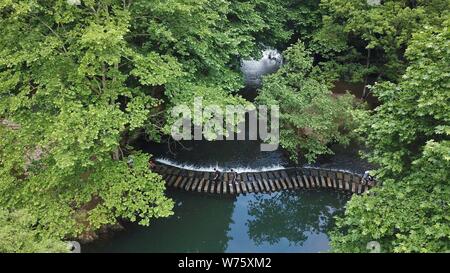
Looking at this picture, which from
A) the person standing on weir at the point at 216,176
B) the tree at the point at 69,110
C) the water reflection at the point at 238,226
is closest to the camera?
the tree at the point at 69,110

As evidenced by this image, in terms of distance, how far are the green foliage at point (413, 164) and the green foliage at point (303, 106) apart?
4.85 m

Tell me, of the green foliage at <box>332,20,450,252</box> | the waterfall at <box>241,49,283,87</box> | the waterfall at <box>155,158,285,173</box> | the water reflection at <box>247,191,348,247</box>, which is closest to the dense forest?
the green foliage at <box>332,20,450,252</box>

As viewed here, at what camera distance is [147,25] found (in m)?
11.3

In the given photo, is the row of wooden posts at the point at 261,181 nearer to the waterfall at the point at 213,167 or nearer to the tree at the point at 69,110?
the waterfall at the point at 213,167

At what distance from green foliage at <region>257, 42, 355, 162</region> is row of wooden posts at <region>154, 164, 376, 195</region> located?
2.50ft

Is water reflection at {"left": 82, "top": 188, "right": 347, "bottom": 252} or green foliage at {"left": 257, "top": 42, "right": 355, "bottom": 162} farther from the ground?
green foliage at {"left": 257, "top": 42, "right": 355, "bottom": 162}

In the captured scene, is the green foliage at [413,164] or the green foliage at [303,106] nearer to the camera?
the green foliage at [413,164]

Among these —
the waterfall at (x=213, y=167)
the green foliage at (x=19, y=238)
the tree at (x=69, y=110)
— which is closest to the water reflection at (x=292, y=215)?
the waterfall at (x=213, y=167)

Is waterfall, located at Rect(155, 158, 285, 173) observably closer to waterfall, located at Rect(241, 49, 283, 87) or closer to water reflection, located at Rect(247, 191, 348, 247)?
water reflection, located at Rect(247, 191, 348, 247)

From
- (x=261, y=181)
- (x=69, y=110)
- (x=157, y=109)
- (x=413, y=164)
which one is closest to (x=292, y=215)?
(x=261, y=181)

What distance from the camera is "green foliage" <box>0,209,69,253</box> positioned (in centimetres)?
745

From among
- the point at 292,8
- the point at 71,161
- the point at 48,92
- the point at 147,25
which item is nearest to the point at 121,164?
the point at 71,161

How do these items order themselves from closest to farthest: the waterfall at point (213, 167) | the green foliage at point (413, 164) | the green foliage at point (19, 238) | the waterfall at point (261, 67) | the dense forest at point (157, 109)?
the green foliage at point (413, 164)
the green foliage at point (19, 238)
the dense forest at point (157, 109)
the waterfall at point (213, 167)
the waterfall at point (261, 67)

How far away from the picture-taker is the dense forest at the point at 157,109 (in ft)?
25.1
